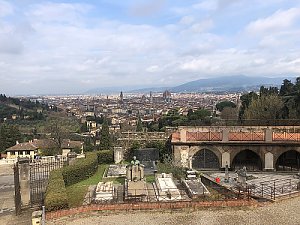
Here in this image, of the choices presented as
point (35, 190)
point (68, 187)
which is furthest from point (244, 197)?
point (35, 190)

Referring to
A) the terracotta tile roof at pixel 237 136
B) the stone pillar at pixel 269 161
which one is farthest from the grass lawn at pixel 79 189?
the stone pillar at pixel 269 161

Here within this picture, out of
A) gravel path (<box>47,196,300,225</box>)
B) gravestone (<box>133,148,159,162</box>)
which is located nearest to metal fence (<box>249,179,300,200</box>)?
gravel path (<box>47,196,300,225</box>)

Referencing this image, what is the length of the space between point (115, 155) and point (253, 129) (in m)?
12.6

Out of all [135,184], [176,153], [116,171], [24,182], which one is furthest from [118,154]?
[24,182]

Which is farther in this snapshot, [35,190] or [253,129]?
[253,129]

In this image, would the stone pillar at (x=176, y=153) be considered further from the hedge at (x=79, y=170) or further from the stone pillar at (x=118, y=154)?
the hedge at (x=79, y=170)

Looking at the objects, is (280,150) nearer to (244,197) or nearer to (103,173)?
(244,197)

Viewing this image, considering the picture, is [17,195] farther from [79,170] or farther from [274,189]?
[274,189]

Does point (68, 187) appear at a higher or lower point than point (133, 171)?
lower

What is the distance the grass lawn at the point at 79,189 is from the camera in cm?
1827

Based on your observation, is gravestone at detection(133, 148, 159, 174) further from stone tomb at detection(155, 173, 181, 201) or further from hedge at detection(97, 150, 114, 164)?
stone tomb at detection(155, 173, 181, 201)

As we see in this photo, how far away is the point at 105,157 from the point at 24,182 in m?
11.1

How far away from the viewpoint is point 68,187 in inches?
851

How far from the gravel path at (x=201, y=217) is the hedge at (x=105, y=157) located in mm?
14658
